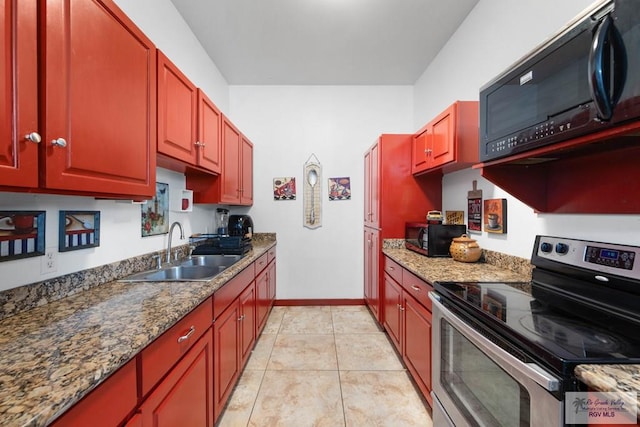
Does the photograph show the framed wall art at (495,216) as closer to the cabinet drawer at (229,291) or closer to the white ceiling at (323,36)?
the white ceiling at (323,36)

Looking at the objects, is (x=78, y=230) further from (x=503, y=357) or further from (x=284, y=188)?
(x=284, y=188)

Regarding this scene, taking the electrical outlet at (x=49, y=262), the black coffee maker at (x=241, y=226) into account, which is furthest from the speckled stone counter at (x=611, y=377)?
the black coffee maker at (x=241, y=226)

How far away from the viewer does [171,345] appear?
3.33 feet

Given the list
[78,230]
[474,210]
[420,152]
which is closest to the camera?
[78,230]

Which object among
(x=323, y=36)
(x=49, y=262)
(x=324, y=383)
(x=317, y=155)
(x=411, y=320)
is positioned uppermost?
(x=323, y=36)

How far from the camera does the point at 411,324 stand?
1868mm

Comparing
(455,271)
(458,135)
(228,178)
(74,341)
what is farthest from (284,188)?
(74,341)

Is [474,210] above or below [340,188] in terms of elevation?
below

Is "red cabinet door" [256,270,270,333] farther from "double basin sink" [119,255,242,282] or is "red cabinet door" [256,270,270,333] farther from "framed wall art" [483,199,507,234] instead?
"framed wall art" [483,199,507,234]

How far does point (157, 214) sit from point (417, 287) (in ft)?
6.26

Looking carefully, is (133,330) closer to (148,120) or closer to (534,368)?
(148,120)

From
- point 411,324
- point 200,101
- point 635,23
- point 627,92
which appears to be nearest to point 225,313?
point 411,324

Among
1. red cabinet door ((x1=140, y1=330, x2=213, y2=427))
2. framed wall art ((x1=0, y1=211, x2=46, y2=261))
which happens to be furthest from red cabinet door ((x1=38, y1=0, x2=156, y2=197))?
red cabinet door ((x1=140, y1=330, x2=213, y2=427))

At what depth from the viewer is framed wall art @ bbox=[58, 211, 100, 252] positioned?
1.21 m
